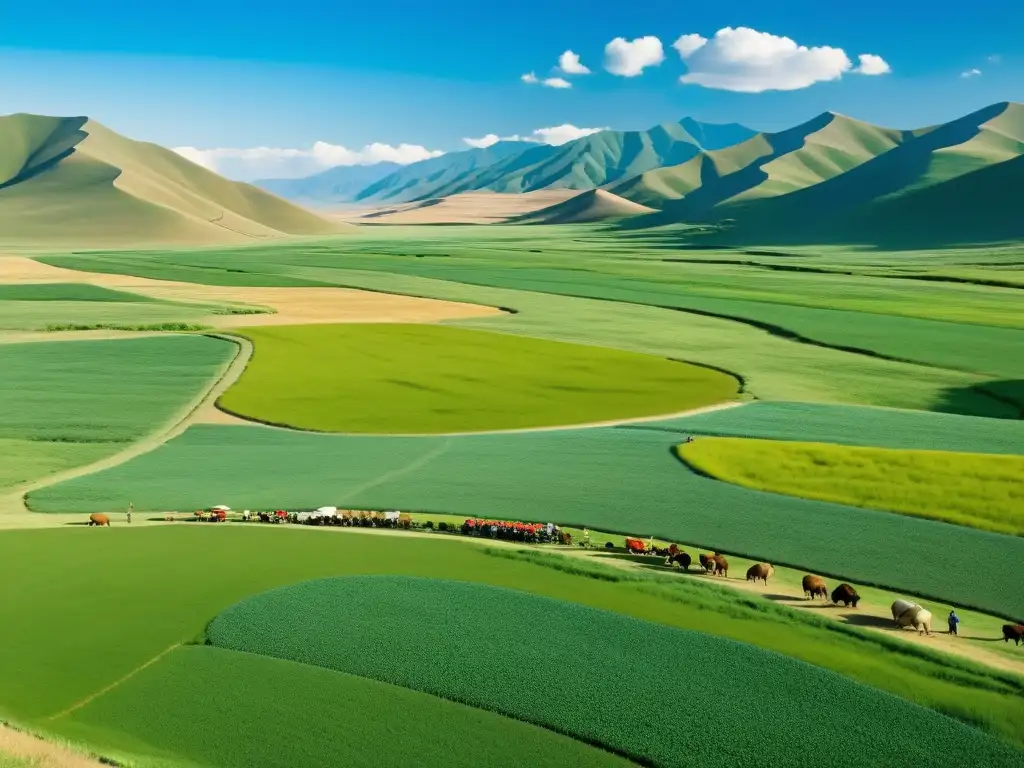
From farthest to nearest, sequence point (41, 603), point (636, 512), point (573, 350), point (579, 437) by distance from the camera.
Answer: point (573, 350) → point (579, 437) → point (636, 512) → point (41, 603)

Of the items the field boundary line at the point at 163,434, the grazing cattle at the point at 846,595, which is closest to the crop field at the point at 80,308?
the field boundary line at the point at 163,434

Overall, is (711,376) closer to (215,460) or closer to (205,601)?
(215,460)

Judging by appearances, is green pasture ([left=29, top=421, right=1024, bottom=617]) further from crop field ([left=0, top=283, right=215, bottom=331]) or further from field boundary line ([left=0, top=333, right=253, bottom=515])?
crop field ([left=0, top=283, right=215, bottom=331])

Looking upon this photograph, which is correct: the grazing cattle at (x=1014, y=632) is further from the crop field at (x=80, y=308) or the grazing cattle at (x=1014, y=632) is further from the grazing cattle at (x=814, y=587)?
the crop field at (x=80, y=308)

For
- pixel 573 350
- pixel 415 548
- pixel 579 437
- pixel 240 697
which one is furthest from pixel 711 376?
pixel 240 697

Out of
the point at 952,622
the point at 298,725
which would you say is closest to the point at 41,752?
the point at 298,725

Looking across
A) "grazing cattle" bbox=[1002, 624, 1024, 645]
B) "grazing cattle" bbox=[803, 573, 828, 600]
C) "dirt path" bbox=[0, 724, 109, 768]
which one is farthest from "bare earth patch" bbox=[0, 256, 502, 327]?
"grazing cattle" bbox=[1002, 624, 1024, 645]

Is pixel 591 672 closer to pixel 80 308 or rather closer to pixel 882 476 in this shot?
pixel 882 476
